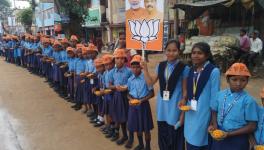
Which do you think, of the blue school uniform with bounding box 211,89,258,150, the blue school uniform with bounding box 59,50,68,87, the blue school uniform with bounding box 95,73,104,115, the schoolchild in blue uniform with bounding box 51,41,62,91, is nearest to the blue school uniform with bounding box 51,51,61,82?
the schoolchild in blue uniform with bounding box 51,41,62,91

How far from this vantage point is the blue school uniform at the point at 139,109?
4.93 metres

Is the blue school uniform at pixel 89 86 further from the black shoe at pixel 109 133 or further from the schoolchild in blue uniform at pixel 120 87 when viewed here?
the schoolchild in blue uniform at pixel 120 87

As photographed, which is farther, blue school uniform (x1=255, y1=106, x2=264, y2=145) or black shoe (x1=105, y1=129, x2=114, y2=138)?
black shoe (x1=105, y1=129, x2=114, y2=138)

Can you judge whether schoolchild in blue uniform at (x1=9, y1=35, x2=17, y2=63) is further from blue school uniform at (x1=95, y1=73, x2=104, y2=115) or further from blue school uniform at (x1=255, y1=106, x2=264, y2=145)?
blue school uniform at (x1=255, y1=106, x2=264, y2=145)

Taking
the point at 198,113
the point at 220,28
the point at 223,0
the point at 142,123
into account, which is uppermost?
the point at 223,0

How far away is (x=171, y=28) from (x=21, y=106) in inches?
572

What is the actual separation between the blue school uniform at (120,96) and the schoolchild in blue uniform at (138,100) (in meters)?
0.38

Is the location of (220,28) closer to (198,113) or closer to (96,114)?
(96,114)

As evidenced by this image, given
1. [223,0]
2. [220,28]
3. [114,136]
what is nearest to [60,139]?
[114,136]

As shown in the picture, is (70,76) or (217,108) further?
(70,76)

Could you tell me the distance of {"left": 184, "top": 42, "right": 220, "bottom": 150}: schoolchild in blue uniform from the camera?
3.60m

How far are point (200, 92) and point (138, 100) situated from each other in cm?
138

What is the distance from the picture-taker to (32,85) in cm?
1155

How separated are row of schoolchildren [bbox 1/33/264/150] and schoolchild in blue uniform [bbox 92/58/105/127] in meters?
0.02
